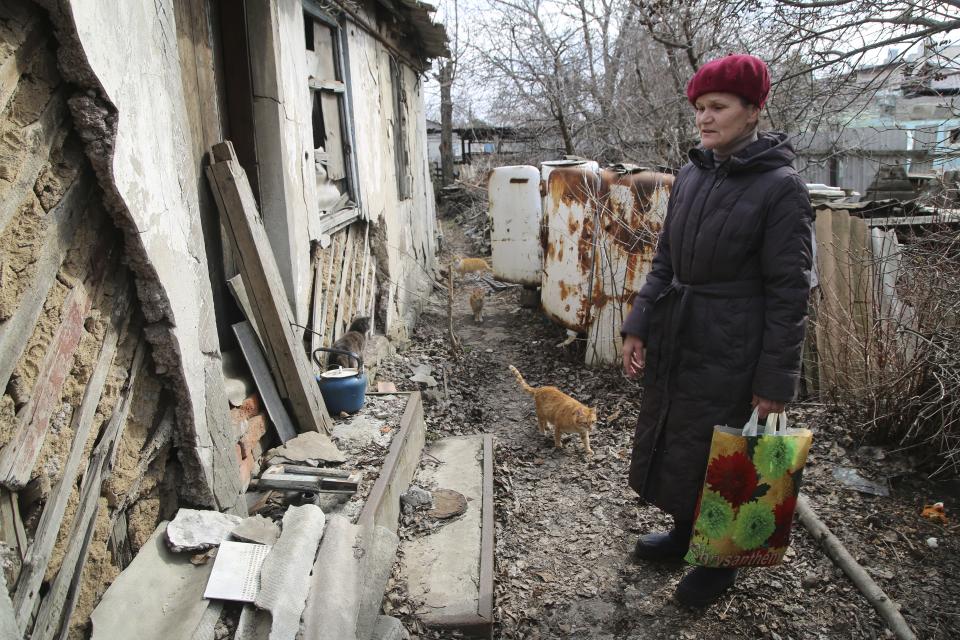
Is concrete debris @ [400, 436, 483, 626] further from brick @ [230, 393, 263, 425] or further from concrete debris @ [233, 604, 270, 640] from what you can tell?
brick @ [230, 393, 263, 425]

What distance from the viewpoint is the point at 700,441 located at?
8.52ft

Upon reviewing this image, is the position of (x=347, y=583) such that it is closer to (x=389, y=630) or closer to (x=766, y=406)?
(x=389, y=630)

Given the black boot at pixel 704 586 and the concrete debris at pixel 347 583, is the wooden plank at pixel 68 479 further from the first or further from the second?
the black boot at pixel 704 586

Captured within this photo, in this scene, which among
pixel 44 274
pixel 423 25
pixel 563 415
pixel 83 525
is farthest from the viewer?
pixel 423 25

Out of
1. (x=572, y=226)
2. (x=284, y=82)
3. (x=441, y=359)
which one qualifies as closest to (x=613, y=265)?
(x=572, y=226)

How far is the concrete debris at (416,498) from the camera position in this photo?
3.48m

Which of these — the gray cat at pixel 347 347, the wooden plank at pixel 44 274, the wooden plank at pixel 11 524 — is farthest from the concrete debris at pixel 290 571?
the gray cat at pixel 347 347

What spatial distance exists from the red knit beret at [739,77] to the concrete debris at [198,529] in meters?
2.44

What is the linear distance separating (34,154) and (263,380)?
1.85 meters

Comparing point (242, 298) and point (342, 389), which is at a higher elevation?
point (242, 298)

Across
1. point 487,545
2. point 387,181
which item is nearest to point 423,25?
point 387,181

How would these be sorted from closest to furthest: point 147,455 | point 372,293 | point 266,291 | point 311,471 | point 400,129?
point 147,455 < point 311,471 < point 266,291 < point 372,293 < point 400,129

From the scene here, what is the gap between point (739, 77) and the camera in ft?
7.36

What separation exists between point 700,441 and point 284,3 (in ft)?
11.4
